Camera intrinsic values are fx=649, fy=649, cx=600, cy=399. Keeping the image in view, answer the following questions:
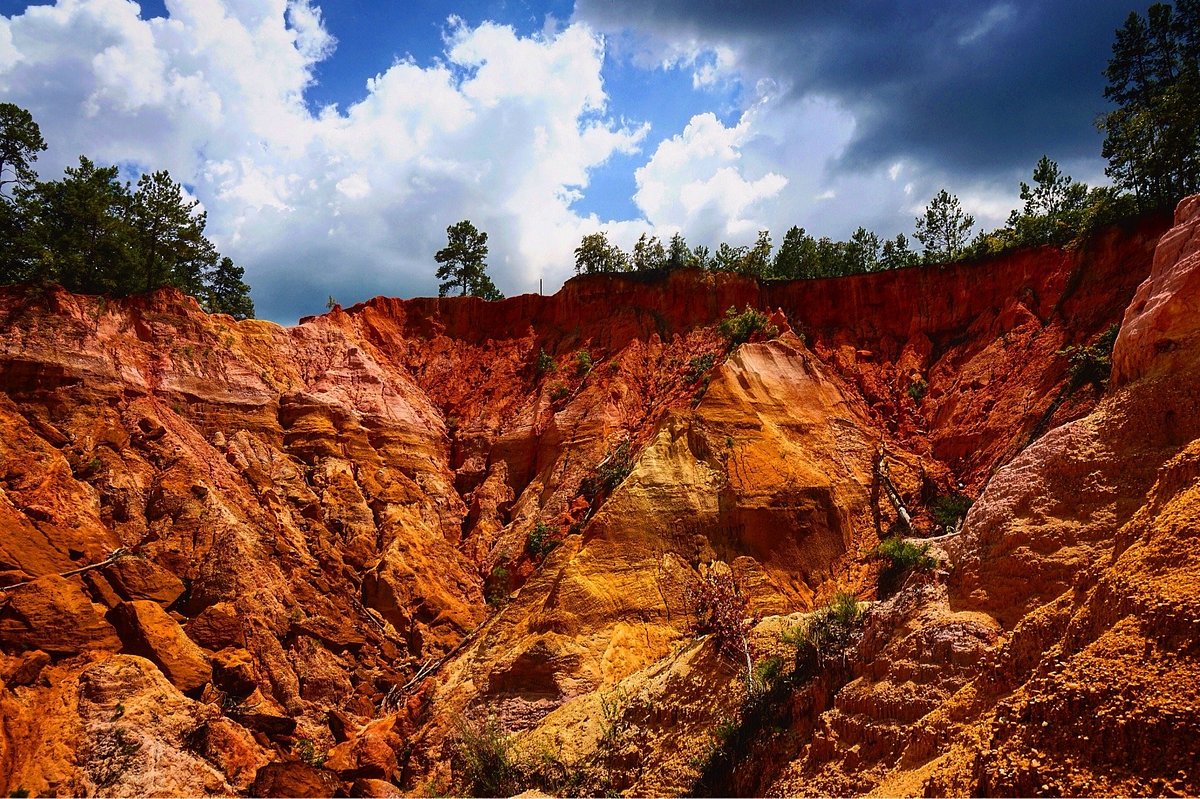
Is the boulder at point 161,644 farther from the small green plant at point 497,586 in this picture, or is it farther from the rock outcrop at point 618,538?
the small green plant at point 497,586

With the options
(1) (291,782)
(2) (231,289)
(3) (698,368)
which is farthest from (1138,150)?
(2) (231,289)

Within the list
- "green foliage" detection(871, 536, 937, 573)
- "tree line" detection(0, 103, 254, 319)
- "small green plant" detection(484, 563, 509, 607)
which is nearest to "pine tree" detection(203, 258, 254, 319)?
"tree line" detection(0, 103, 254, 319)

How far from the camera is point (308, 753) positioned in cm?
1928

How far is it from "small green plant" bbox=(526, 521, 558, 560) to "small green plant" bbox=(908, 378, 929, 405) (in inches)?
701

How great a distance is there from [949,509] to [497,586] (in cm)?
1754

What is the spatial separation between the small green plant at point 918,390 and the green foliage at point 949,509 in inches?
265

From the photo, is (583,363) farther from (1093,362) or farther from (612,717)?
(1093,362)

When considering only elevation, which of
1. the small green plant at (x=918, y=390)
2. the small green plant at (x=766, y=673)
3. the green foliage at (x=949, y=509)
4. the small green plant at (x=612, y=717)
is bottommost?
the small green plant at (x=612, y=717)

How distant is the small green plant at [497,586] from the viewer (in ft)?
86.8

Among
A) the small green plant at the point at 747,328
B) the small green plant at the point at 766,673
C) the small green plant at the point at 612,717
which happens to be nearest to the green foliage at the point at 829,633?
the small green plant at the point at 766,673

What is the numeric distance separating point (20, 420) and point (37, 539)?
5.70 meters

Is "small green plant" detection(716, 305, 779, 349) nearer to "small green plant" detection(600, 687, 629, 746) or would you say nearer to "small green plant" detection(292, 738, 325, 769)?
"small green plant" detection(600, 687, 629, 746)

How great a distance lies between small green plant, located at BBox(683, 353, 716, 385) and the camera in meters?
30.4

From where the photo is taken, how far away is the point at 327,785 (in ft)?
57.8
